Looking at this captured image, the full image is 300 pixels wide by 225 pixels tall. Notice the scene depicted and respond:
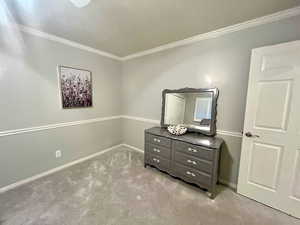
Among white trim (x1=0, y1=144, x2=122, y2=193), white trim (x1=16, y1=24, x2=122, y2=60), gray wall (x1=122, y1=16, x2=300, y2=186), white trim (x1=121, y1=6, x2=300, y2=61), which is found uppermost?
white trim (x1=121, y1=6, x2=300, y2=61)

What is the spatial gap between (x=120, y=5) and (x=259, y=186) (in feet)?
9.38

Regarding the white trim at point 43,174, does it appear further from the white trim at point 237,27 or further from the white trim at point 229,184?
the white trim at point 237,27

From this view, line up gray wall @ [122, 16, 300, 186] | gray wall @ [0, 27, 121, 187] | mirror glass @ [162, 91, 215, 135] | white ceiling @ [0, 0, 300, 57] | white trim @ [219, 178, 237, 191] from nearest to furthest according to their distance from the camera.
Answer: white ceiling @ [0, 0, 300, 57], gray wall @ [122, 16, 300, 186], gray wall @ [0, 27, 121, 187], white trim @ [219, 178, 237, 191], mirror glass @ [162, 91, 215, 135]

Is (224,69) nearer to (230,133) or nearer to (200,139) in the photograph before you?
(230,133)

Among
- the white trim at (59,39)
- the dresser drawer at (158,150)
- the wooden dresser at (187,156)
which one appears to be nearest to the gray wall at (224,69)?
the wooden dresser at (187,156)

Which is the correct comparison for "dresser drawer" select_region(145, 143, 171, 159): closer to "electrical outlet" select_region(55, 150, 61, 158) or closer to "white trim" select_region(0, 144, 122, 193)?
"white trim" select_region(0, 144, 122, 193)

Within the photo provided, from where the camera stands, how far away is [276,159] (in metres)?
1.64

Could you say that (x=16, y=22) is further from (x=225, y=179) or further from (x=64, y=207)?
(x=225, y=179)

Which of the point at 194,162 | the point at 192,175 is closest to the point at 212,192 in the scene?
the point at 192,175

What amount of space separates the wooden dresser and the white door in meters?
0.47

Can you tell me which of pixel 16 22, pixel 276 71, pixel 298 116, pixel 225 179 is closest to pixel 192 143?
pixel 225 179

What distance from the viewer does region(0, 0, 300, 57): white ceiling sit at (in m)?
1.48

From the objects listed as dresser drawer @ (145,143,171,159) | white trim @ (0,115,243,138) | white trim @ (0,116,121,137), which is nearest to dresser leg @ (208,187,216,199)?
dresser drawer @ (145,143,171,159)

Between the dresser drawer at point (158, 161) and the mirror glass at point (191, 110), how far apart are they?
0.69 metres
